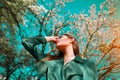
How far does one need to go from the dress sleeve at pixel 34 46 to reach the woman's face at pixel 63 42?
0.23 m

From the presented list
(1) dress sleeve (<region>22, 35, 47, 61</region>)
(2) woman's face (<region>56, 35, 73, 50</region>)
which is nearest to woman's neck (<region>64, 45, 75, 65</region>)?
(2) woman's face (<region>56, 35, 73, 50</region>)

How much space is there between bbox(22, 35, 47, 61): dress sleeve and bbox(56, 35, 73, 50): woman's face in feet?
0.75

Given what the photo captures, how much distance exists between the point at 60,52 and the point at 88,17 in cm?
1738

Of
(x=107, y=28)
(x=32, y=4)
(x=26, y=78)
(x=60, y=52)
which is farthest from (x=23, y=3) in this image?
(x=60, y=52)

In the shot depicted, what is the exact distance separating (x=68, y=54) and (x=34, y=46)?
53 cm

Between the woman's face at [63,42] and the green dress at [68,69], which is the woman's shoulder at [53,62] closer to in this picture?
the green dress at [68,69]

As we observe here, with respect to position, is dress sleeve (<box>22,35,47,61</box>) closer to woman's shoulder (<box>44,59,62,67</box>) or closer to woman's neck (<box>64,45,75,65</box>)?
woman's shoulder (<box>44,59,62,67</box>)

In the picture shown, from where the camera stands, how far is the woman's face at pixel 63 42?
11.7ft

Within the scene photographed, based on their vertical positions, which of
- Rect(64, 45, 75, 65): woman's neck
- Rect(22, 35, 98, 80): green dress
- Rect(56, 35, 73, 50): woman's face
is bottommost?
Rect(22, 35, 98, 80): green dress

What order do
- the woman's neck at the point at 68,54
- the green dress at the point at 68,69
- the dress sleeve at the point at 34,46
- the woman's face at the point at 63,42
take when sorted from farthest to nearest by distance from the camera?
the dress sleeve at the point at 34,46
the woman's face at the point at 63,42
the woman's neck at the point at 68,54
the green dress at the point at 68,69

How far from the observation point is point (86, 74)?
9.96ft

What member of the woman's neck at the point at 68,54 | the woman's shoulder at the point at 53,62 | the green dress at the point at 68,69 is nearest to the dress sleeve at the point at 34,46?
the green dress at the point at 68,69

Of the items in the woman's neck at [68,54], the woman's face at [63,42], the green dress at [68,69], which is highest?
the woman's face at [63,42]

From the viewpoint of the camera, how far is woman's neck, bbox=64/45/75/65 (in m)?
3.40
